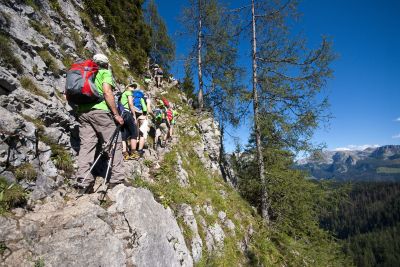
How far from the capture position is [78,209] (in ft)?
13.4

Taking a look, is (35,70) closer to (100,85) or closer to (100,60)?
(100,60)

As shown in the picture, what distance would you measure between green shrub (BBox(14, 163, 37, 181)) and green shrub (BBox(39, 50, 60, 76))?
3.68 meters

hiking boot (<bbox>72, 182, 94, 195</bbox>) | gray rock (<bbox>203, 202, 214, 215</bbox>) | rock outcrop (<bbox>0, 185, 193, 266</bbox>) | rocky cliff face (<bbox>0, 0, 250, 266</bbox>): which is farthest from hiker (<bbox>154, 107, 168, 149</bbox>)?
hiking boot (<bbox>72, 182, 94, 195</bbox>)

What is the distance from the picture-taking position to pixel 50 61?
715 cm

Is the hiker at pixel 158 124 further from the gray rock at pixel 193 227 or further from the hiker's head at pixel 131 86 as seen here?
the gray rock at pixel 193 227

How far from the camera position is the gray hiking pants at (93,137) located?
489 cm

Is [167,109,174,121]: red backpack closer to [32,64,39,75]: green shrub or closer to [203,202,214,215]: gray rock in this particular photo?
[203,202,214,215]: gray rock

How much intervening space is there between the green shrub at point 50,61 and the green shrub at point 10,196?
4195 mm

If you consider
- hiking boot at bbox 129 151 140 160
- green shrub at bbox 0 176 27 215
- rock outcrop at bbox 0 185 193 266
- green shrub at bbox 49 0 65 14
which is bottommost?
rock outcrop at bbox 0 185 193 266

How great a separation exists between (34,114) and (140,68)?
14.8 metres

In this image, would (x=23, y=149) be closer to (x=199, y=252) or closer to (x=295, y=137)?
(x=199, y=252)

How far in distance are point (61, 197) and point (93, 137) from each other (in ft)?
4.09

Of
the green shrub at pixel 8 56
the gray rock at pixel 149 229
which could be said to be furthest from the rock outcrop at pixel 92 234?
the green shrub at pixel 8 56

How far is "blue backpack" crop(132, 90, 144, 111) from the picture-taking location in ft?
28.2
